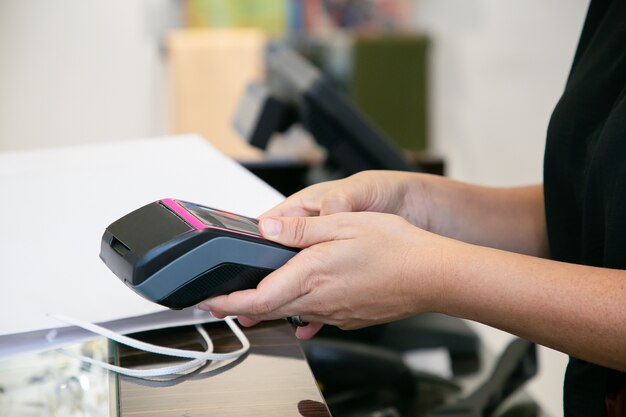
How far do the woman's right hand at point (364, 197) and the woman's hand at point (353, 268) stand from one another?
0.22ft

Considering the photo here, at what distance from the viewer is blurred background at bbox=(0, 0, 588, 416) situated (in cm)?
290

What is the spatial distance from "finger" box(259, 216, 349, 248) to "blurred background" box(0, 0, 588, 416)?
7.05ft

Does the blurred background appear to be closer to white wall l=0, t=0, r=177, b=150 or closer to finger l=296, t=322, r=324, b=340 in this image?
white wall l=0, t=0, r=177, b=150

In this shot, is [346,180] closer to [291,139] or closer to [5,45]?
[291,139]

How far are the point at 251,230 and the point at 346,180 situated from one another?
6.5 inches

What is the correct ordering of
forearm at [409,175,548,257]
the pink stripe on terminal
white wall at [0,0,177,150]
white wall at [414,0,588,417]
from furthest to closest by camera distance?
white wall at [0,0,177,150]
white wall at [414,0,588,417]
forearm at [409,175,548,257]
the pink stripe on terminal

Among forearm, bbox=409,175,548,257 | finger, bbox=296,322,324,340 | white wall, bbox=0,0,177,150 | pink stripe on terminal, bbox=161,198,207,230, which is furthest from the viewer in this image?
white wall, bbox=0,0,177,150

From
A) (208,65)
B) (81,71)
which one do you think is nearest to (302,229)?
(208,65)

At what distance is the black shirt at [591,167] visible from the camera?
2.22 ft

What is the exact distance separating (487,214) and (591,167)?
0.51ft

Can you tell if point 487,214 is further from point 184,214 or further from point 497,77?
point 497,77

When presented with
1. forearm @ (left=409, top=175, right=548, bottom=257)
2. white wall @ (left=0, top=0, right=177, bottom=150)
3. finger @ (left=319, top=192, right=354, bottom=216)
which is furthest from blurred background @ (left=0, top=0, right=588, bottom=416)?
finger @ (left=319, top=192, right=354, bottom=216)

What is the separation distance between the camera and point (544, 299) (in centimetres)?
60

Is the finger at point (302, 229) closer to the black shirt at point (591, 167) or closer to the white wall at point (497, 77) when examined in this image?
the black shirt at point (591, 167)
